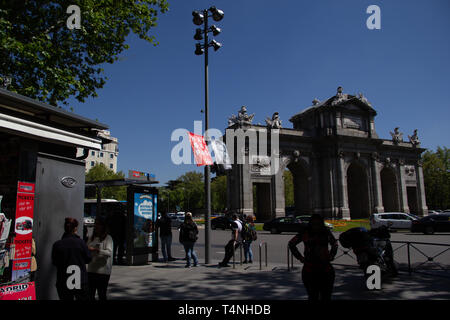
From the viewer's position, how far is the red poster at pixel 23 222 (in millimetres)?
5207

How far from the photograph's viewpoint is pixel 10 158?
587cm

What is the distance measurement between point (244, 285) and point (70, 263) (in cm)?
475

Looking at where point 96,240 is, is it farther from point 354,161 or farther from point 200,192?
point 200,192

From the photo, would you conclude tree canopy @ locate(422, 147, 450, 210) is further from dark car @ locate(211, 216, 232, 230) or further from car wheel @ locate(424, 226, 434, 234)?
dark car @ locate(211, 216, 232, 230)

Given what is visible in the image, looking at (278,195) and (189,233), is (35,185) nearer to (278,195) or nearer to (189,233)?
(189,233)

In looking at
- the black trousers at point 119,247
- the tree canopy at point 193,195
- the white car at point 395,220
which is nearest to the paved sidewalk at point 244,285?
the black trousers at point 119,247

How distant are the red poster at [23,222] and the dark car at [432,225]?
28.2m

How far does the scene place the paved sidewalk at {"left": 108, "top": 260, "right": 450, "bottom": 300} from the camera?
7.14m

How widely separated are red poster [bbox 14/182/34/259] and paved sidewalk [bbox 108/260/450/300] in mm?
2356

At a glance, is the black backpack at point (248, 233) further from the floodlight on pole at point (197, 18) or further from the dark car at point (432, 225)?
the dark car at point (432, 225)

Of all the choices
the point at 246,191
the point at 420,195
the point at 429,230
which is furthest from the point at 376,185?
the point at 429,230

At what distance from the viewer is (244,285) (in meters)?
8.25

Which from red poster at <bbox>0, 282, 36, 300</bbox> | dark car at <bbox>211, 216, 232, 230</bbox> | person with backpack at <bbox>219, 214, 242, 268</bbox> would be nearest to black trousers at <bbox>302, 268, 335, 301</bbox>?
red poster at <bbox>0, 282, 36, 300</bbox>
